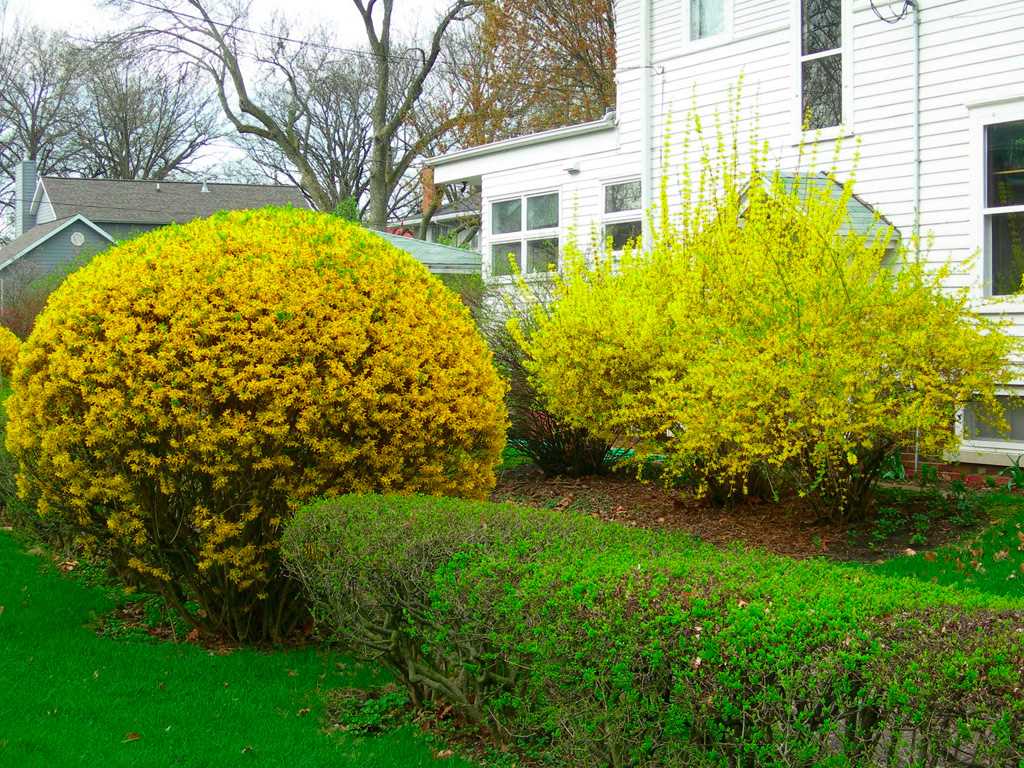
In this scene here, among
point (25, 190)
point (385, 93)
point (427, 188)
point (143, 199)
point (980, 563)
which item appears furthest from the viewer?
point (25, 190)

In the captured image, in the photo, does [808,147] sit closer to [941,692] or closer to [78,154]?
[941,692]

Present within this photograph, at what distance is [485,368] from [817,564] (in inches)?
101

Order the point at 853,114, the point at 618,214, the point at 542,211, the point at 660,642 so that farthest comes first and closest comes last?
the point at 542,211 < the point at 618,214 < the point at 853,114 < the point at 660,642

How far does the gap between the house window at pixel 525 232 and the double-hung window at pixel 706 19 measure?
3.20 metres

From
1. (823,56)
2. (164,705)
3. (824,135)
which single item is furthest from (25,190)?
(164,705)

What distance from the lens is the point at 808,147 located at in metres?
11.7

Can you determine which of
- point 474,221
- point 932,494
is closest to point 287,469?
point 932,494

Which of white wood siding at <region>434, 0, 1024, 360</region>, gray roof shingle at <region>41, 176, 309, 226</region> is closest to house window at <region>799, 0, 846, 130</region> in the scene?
white wood siding at <region>434, 0, 1024, 360</region>

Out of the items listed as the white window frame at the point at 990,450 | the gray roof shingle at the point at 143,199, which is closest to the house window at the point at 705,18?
the white window frame at the point at 990,450

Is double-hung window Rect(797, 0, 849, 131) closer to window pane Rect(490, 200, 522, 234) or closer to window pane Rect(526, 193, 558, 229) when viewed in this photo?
window pane Rect(526, 193, 558, 229)

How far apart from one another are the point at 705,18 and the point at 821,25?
1.74m

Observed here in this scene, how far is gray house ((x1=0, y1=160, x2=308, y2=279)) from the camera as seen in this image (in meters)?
35.2

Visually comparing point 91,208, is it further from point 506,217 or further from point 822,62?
point 822,62

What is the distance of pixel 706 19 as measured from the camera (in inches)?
509
